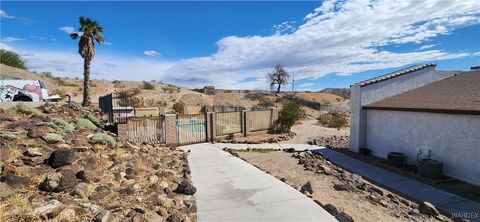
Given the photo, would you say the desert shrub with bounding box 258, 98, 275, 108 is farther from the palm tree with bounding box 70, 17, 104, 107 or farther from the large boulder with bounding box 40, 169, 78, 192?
the large boulder with bounding box 40, 169, 78, 192

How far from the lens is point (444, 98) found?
13234 mm

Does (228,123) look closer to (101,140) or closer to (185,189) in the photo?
(101,140)

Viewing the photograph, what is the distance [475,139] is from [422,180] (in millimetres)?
2296

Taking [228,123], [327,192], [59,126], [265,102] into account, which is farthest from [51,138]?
[265,102]

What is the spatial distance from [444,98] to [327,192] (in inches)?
337

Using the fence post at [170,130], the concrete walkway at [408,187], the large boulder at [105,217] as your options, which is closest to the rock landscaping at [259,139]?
the fence post at [170,130]

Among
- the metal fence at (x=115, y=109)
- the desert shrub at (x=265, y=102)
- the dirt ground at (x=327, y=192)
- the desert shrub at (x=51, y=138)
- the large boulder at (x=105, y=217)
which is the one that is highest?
the desert shrub at (x=265, y=102)

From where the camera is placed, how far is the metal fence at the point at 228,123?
19.7 metres

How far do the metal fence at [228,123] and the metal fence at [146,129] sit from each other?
12.8ft

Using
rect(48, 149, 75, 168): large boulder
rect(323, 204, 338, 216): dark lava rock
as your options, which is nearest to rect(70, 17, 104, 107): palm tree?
rect(48, 149, 75, 168): large boulder

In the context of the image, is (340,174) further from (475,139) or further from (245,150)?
(245,150)

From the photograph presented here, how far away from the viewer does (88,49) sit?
2330 cm

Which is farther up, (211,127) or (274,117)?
(274,117)

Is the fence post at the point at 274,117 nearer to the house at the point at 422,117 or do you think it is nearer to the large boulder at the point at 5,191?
the house at the point at 422,117
